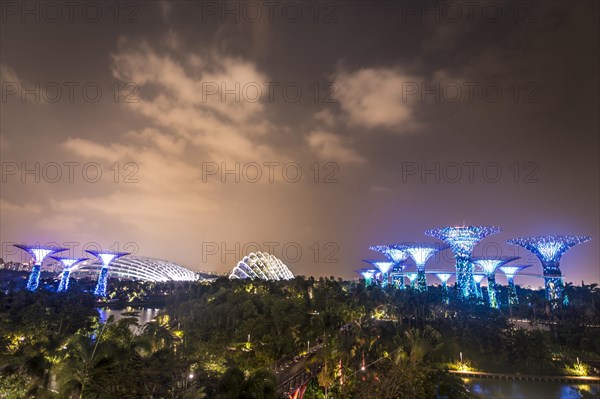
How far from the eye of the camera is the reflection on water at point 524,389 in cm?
2681

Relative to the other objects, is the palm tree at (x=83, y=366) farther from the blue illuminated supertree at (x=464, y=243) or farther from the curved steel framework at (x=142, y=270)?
Answer: the curved steel framework at (x=142, y=270)

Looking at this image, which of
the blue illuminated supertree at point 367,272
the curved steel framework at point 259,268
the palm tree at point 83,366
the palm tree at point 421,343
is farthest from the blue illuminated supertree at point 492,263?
the palm tree at point 83,366

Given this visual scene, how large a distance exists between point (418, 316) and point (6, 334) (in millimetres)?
43000

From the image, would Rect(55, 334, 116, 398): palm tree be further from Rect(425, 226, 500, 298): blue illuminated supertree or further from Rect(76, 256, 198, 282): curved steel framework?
Rect(76, 256, 198, 282): curved steel framework

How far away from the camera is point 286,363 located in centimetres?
2872

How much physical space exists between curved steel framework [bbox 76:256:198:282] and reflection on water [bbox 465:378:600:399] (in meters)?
118

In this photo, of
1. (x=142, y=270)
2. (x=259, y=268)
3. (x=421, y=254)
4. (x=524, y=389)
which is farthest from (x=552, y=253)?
(x=142, y=270)

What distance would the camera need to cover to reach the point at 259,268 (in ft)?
417

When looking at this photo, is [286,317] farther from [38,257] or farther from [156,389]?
[38,257]

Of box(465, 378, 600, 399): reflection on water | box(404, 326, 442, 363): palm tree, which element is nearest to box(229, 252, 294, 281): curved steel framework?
box(404, 326, 442, 363): palm tree

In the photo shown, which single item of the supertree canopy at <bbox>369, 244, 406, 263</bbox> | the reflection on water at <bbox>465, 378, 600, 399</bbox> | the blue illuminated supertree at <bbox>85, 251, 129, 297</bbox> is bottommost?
the reflection on water at <bbox>465, 378, 600, 399</bbox>

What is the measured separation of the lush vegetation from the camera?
16.3 meters

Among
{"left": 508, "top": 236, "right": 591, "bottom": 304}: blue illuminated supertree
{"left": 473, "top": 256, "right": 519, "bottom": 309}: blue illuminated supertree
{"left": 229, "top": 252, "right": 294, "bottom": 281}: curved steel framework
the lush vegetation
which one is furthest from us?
{"left": 229, "top": 252, "right": 294, "bottom": 281}: curved steel framework

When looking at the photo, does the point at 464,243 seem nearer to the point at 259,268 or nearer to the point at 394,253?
the point at 394,253
